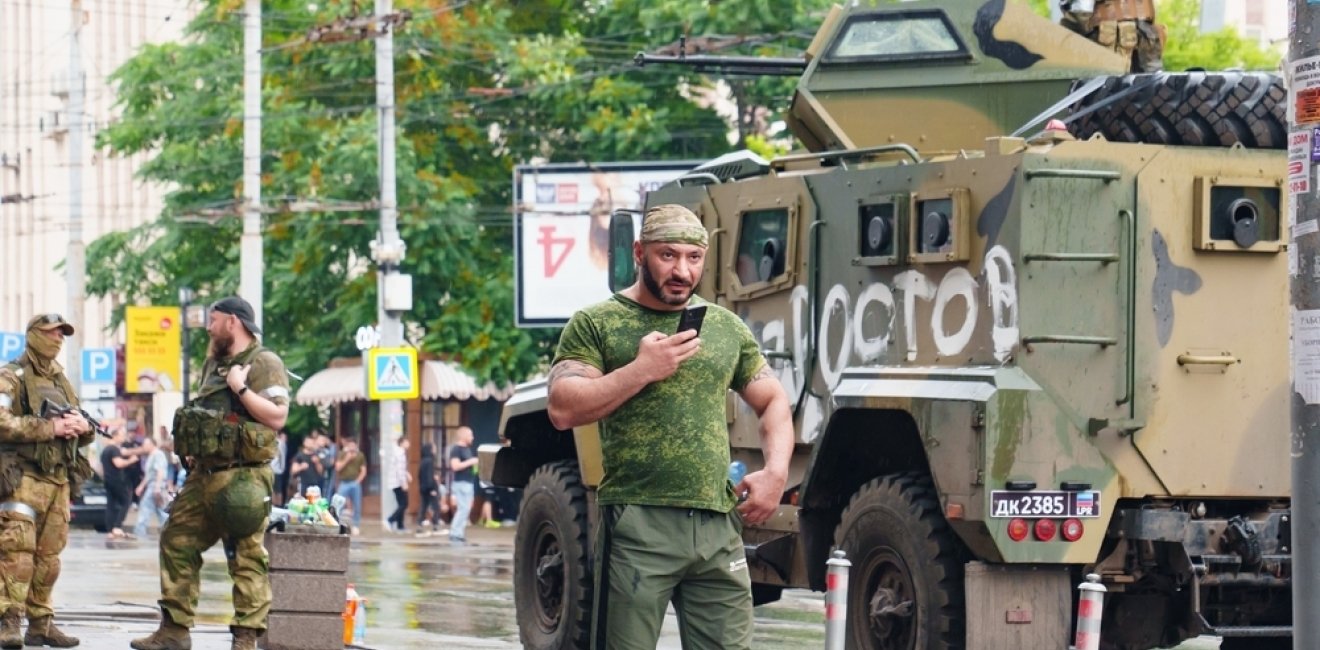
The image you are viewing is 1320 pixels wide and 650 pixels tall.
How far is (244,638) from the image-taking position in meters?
11.9

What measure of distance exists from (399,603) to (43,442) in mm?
5987

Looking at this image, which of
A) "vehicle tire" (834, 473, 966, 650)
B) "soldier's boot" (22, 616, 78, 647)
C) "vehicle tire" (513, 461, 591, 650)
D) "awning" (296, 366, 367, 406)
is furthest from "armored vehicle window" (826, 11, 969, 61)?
"awning" (296, 366, 367, 406)

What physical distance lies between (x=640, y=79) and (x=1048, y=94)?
25.1 meters

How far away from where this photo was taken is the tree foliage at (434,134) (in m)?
38.0

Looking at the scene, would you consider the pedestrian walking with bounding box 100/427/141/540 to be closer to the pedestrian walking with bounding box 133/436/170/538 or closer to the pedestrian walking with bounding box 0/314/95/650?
the pedestrian walking with bounding box 133/436/170/538

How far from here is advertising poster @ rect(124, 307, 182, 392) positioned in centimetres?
4119

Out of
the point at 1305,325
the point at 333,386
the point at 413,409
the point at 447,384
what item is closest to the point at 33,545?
the point at 1305,325

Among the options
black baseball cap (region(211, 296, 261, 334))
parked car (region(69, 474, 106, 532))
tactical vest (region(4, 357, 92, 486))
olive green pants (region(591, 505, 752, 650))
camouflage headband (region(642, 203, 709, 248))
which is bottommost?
parked car (region(69, 474, 106, 532))

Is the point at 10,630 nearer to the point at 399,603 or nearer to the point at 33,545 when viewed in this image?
the point at 33,545

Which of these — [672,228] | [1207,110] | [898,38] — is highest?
[898,38]

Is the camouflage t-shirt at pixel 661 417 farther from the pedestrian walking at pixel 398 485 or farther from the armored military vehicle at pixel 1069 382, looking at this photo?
the pedestrian walking at pixel 398 485

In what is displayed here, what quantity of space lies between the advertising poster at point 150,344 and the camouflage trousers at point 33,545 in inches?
1109

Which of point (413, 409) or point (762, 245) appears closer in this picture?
point (762, 245)

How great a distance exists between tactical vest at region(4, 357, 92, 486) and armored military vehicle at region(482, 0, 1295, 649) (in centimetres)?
387
